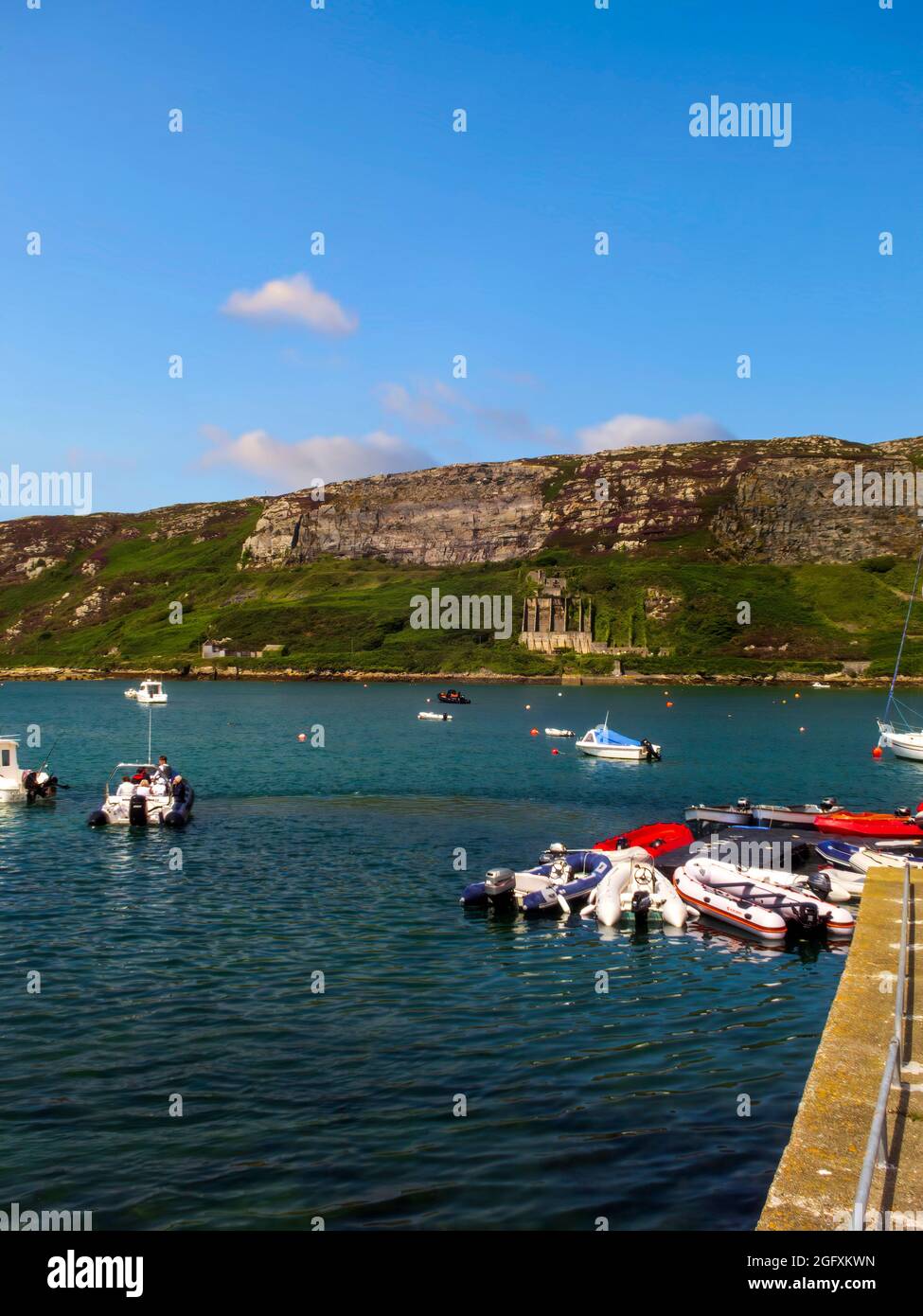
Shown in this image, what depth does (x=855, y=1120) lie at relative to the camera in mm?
13578

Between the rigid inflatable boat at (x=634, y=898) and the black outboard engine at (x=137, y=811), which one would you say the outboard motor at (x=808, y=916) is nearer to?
the rigid inflatable boat at (x=634, y=898)

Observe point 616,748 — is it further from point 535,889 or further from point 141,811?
point 535,889

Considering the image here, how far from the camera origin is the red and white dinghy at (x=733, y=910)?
1145 inches

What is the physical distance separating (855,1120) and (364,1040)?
32.4 ft

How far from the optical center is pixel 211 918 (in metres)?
30.2

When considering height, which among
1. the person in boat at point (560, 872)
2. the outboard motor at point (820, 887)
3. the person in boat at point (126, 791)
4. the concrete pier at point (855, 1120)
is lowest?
the outboard motor at point (820, 887)

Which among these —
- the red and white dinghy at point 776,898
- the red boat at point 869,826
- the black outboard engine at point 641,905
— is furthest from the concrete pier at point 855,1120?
the red boat at point 869,826

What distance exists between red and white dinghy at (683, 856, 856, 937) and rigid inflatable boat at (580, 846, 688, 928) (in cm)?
137

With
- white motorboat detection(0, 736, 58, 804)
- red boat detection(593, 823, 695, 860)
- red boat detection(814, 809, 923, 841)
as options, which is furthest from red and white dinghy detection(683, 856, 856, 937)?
white motorboat detection(0, 736, 58, 804)

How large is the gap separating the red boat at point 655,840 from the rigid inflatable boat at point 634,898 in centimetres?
540

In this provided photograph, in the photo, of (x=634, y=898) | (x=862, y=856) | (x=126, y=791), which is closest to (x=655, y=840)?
(x=862, y=856)

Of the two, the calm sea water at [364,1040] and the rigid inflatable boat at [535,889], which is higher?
the rigid inflatable boat at [535,889]
